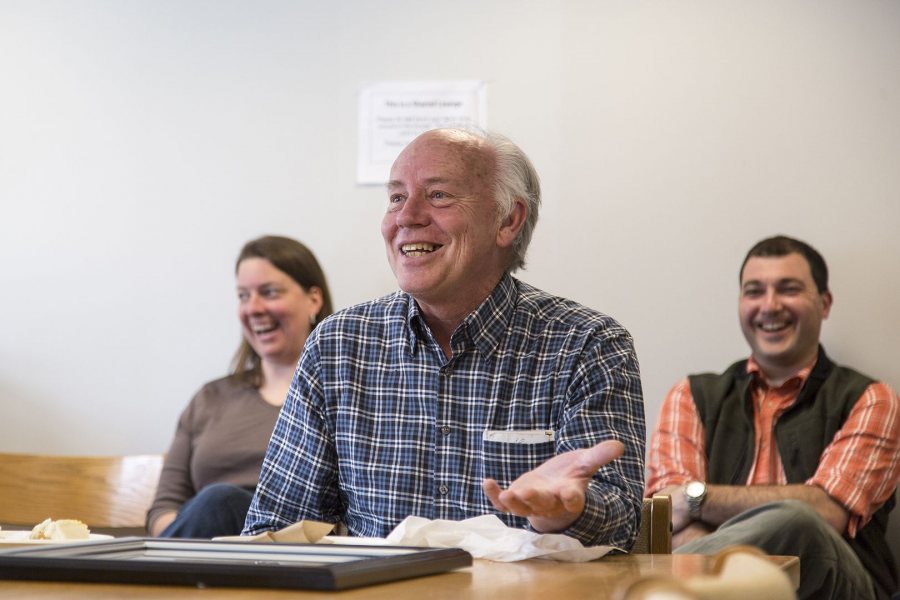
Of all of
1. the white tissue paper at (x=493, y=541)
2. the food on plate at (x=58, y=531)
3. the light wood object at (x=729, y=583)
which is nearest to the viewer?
the light wood object at (x=729, y=583)

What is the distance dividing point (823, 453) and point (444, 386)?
1351 millimetres

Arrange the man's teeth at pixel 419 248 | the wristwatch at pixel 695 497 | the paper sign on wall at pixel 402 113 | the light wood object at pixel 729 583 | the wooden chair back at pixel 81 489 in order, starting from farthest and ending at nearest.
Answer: the paper sign on wall at pixel 402 113
the wooden chair back at pixel 81 489
the wristwatch at pixel 695 497
the man's teeth at pixel 419 248
the light wood object at pixel 729 583

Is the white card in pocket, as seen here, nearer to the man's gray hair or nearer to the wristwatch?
the man's gray hair

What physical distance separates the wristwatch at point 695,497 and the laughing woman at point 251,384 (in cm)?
105

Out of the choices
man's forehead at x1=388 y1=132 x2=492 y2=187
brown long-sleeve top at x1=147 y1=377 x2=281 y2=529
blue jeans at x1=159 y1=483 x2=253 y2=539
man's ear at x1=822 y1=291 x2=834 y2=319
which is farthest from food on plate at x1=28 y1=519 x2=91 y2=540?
man's ear at x1=822 y1=291 x2=834 y2=319

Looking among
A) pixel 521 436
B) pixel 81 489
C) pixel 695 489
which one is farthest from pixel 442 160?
pixel 81 489

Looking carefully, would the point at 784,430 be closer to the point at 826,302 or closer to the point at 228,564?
the point at 826,302

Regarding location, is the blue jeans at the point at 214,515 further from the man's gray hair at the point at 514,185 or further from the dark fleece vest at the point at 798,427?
the dark fleece vest at the point at 798,427

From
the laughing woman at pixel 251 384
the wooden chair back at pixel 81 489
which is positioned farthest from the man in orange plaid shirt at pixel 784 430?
the wooden chair back at pixel 81 489

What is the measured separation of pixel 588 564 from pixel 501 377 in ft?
1.80

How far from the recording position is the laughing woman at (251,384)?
2779 millimetres

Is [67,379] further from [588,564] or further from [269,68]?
[588,564]

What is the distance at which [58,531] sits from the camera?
4.49 feet

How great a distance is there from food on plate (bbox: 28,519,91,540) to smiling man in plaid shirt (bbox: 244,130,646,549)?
0.26 metres
